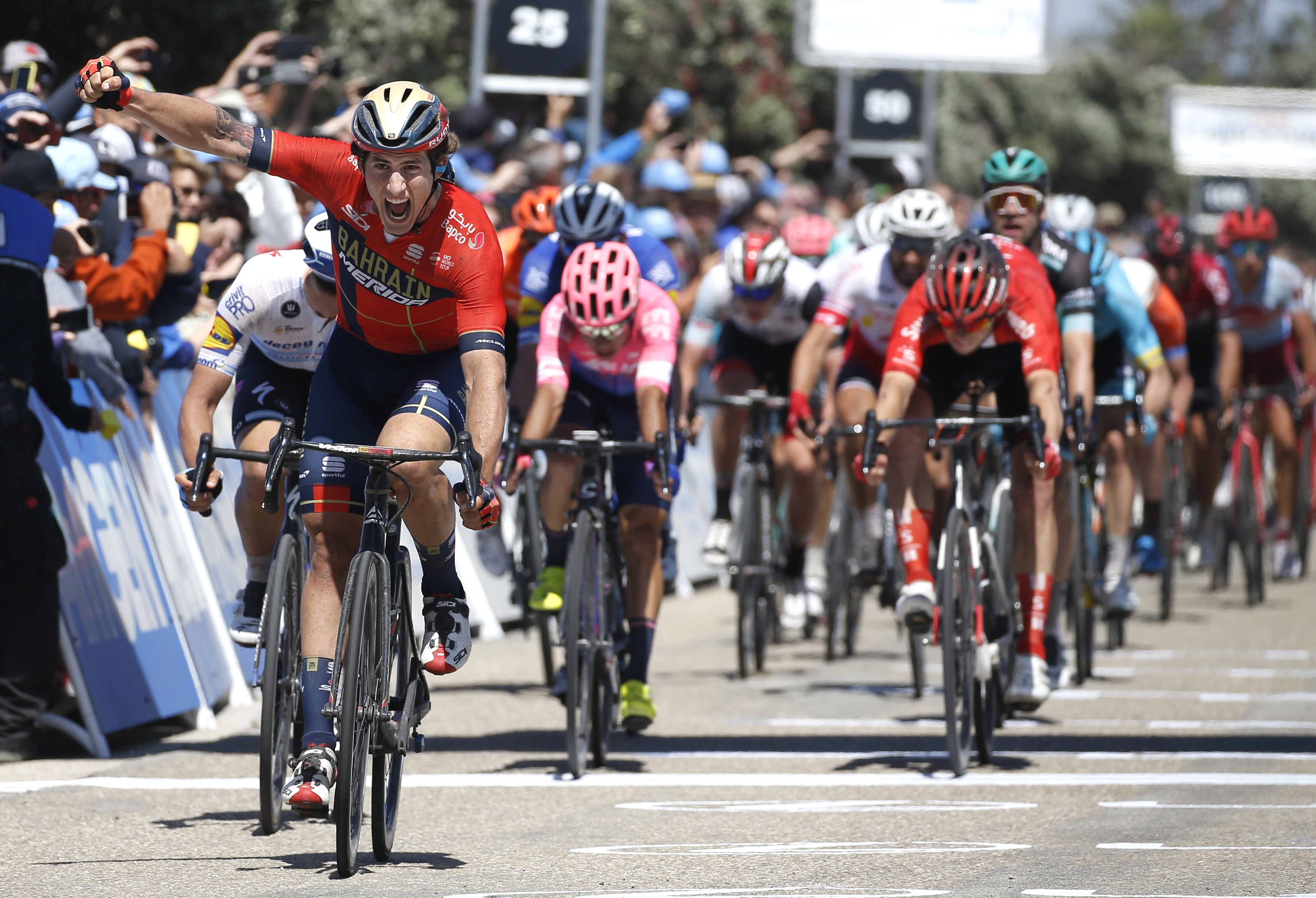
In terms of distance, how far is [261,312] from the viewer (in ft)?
23.0

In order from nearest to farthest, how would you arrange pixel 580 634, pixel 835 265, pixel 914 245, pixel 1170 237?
pixel 580 634
pixel 914 245
pixel 835 265
pixel 1170 237

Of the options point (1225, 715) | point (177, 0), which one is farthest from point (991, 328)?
point (177, 0)

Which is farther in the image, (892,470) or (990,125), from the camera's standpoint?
(990,125)

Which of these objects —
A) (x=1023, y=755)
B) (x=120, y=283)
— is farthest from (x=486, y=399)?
(x=1023, y=755)

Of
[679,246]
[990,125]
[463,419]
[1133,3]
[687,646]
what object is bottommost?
[687,646]

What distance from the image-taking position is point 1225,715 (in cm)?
948

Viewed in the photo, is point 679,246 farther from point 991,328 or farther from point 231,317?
point 231,317

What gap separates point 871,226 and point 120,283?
192 inches

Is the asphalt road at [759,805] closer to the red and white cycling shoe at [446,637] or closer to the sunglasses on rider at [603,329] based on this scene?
the red and white cycling shoe at [446,637]

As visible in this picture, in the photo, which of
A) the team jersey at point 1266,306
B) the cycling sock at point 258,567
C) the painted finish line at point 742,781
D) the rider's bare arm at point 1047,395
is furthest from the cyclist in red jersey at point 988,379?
the team jersey at point 1266,306

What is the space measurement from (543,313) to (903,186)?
397 inches

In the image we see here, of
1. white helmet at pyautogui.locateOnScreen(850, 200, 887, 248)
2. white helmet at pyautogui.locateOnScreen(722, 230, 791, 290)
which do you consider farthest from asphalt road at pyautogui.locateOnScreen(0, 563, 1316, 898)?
white helmet at pyautogui.locateOnScreen(850, 200, 887, 248)

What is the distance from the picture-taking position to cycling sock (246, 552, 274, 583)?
7.19 meters

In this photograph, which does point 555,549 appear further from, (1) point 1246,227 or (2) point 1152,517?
(1) point 1246,227
